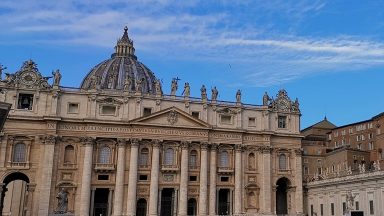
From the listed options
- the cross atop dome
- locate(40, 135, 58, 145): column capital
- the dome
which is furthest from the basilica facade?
the cross atop dome

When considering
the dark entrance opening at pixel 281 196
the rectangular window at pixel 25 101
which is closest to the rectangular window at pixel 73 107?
the rectangular window at pixel 25 101

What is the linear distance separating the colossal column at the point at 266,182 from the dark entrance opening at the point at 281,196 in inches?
149

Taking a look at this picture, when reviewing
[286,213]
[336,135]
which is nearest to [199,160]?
[286,213]

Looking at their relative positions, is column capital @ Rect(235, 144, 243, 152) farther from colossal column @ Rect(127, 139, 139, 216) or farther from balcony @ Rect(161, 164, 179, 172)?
colossal column @ Rect(127, 139, 139, 216)

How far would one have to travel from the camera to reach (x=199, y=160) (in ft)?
206

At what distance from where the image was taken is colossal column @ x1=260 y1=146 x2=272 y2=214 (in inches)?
2506

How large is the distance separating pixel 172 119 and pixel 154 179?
324 inches

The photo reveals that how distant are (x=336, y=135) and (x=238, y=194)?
1214 inches

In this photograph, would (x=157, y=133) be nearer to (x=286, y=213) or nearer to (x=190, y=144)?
(x=190, y=144)

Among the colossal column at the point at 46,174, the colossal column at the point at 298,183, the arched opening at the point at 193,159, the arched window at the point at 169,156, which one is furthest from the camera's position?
the colossal column at the point at 298,183

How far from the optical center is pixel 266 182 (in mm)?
64312

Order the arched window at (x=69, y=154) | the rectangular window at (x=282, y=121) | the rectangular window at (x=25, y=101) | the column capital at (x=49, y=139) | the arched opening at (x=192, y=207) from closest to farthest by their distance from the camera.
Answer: the column capital at (x=49, y=139), the rectangular window at (x=25, y=101), the arched window at (x=69, y=154), the arched opening at (x=192, y=207), the rectangular window at (x=282, y=121)

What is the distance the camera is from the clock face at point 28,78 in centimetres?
5888

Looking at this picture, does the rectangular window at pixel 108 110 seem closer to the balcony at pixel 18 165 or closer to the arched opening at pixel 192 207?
the balcony at pixel 18 165
